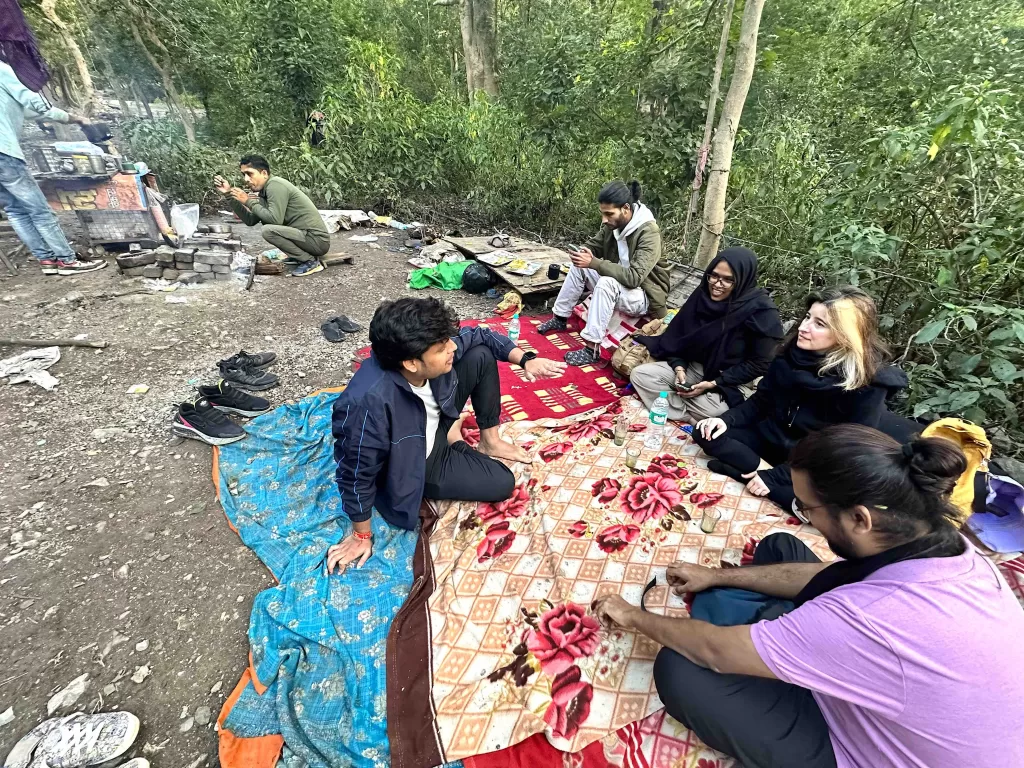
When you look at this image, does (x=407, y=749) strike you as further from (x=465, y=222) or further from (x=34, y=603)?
(x=465, y=222)

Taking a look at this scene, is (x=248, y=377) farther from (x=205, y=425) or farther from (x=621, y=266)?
(x=621, y=266)

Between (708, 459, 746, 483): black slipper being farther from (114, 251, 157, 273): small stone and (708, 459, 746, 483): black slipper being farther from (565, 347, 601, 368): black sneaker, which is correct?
(114, 251, 157, 273): small stone

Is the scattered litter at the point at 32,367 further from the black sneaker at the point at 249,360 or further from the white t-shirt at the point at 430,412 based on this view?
the white t-shirt at the point at 430,412

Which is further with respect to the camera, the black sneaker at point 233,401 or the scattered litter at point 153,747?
the black sneaker at point 233,401

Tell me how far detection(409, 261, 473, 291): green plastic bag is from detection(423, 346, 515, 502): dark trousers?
11.6ft

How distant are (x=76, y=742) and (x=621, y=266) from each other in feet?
14.3

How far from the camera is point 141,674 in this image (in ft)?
6.34

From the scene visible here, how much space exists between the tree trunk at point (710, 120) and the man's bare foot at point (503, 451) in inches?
162

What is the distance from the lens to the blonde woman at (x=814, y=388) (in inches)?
93.5

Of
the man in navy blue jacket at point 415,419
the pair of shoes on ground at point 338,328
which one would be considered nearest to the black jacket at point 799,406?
the man in navy blue jacket at point 415,419

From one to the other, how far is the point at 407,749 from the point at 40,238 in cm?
703

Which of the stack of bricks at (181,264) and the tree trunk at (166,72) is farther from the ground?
the tree trunk at (166,72)

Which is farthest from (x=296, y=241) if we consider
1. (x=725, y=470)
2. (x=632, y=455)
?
(x=725, y=470)

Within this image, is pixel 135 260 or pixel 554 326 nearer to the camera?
pixel 554 326
